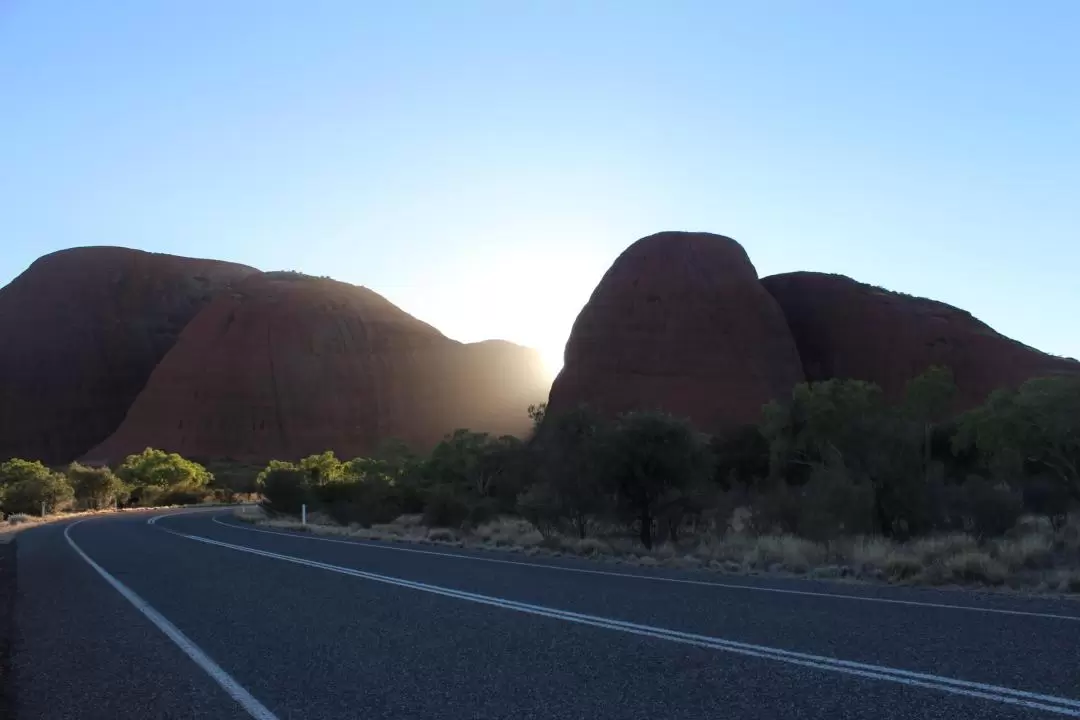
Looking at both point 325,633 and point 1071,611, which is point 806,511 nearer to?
point 1071,611

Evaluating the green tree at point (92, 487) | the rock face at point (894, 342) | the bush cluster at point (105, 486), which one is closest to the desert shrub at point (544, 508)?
the bush cluster at point (105, 486)

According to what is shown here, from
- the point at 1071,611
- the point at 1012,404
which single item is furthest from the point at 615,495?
the point at 1012,404

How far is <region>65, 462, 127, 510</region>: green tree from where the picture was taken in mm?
70375

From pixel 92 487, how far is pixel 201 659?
6999 centimetres

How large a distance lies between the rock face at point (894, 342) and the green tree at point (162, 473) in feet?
174

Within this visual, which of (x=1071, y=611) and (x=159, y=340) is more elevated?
(x=159, y=340)

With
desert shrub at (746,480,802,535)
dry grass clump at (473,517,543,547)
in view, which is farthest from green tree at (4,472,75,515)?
desert shrub at (746,480,802,535)

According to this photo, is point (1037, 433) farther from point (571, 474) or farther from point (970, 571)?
point (970, 571)

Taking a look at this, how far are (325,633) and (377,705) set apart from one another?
335 centimetres

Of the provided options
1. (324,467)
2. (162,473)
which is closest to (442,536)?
(324,467)

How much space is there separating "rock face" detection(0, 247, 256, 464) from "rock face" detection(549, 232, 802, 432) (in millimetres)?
66819

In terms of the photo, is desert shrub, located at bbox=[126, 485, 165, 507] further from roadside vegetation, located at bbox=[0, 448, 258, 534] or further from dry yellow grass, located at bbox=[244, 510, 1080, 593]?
dry yellow grass, located at bbox=[244, 510, 1080, 593]

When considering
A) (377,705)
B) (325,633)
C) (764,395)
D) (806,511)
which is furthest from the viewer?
(764,395)

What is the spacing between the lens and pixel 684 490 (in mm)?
22141
